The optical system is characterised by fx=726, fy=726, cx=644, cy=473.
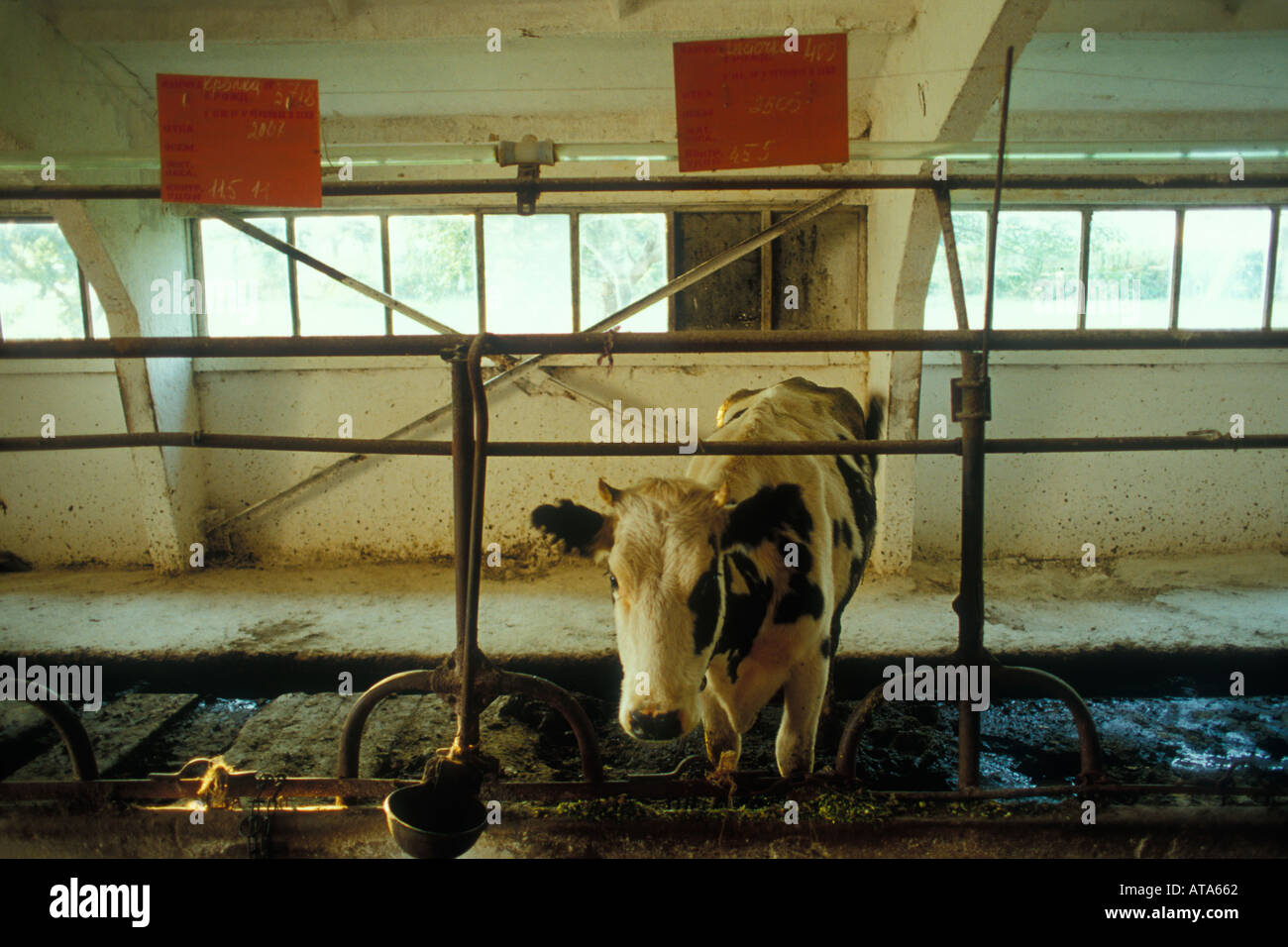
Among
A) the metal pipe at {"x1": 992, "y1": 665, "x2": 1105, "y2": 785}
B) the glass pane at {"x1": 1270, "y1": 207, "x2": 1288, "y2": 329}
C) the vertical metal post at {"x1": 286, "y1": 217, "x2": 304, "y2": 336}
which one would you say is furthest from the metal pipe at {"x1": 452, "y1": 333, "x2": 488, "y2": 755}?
the glass pane at {"x1": 1270, "y1": 207, "x2": 1288, "y2": 329}

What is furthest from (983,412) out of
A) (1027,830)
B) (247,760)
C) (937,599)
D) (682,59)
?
(937,599)

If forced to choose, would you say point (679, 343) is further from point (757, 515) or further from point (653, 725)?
point (653, 725)

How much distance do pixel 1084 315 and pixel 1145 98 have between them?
153 cm

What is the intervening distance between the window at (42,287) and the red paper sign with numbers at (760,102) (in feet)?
18.0

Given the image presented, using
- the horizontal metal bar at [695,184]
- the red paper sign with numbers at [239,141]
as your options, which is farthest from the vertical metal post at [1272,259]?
the red paper sign with numbers at [239,141]

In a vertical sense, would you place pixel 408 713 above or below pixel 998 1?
below

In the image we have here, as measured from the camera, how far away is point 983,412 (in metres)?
1.64

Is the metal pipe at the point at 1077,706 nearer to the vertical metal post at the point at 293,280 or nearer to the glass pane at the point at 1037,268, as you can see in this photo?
the glass pane at the point at 1037,268

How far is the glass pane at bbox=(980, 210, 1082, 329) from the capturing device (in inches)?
221

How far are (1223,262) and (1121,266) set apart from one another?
32.6 inches

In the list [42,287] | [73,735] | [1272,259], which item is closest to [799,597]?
[73,735]

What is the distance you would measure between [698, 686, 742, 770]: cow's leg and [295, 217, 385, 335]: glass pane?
433 centimetres

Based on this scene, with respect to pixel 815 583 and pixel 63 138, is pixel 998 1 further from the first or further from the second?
pixel 63 138

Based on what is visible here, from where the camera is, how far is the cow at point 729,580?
175 cm
